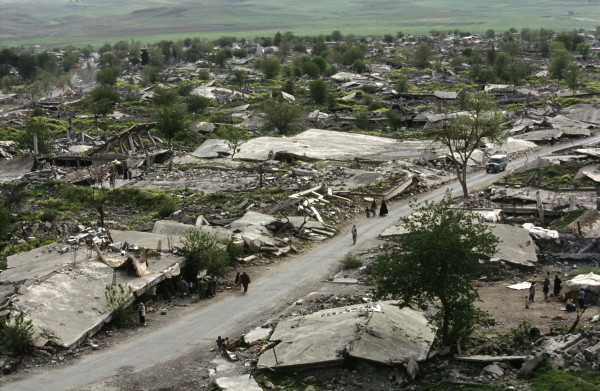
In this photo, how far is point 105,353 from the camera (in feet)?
64.4

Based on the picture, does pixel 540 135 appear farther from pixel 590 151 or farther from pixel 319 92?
pixel 319 92

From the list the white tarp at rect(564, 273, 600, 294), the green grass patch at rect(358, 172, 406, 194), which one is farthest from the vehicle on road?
the white tarp at rect(564, 273, 600, 294)

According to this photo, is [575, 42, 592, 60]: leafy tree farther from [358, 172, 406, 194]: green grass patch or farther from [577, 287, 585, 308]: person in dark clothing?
[577, 287, 585, 308]: person in dark clothing

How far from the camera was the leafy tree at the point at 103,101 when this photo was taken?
218ft

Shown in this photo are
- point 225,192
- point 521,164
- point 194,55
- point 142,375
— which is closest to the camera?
point 142,375

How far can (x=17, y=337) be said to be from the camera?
19.1 meters

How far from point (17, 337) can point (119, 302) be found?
3.28 m

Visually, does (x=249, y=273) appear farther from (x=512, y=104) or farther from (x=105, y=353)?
(x=512, y=104)

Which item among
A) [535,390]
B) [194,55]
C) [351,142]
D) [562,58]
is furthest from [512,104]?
[194,55]

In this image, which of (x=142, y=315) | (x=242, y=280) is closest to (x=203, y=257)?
(x=242, y=280)

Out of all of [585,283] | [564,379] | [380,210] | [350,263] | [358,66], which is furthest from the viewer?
[358,66]

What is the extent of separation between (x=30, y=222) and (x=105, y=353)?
1435 centimetres

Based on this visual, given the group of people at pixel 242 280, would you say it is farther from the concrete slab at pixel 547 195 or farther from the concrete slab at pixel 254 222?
the concrete slab at pixel 547 195

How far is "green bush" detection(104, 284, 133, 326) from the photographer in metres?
21.6
